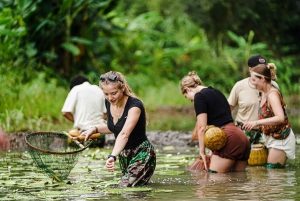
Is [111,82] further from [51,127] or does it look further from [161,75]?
[161,75]

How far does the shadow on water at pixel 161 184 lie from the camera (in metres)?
7.82

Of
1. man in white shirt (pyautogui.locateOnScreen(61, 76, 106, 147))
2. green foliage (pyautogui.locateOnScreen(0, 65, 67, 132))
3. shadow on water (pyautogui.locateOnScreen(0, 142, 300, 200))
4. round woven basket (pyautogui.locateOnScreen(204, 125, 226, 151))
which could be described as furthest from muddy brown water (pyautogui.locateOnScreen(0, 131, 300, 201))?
green foliage (pyautogui.locateOnScreen(0, 65, 67, 132))

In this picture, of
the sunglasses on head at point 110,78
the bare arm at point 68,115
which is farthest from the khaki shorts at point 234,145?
the bare arm at point 68,115

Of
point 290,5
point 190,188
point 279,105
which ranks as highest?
point 290,5

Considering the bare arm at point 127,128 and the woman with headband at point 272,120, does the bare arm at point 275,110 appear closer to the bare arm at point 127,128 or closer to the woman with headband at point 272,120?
the woman with headband at point 272,120

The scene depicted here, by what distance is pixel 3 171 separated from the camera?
1022 centimetres

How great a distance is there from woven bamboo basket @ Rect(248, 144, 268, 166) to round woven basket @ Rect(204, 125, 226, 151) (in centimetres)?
117

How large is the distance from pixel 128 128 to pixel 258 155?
331 centimetres

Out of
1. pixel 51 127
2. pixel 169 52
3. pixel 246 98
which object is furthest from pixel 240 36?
pixel 246 98

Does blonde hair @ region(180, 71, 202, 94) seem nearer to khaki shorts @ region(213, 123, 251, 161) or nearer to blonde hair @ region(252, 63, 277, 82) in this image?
khaki shorts @ region(213, 123, 251, 161)

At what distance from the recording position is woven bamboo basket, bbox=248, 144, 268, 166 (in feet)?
35.6

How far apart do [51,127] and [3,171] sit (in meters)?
5.27

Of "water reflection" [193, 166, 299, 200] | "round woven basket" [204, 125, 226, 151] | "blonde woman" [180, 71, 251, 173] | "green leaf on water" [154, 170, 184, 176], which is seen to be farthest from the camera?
"green leaf on water" [154, 170, 184, 176]

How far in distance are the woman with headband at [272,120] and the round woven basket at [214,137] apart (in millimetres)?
Answer: 358
